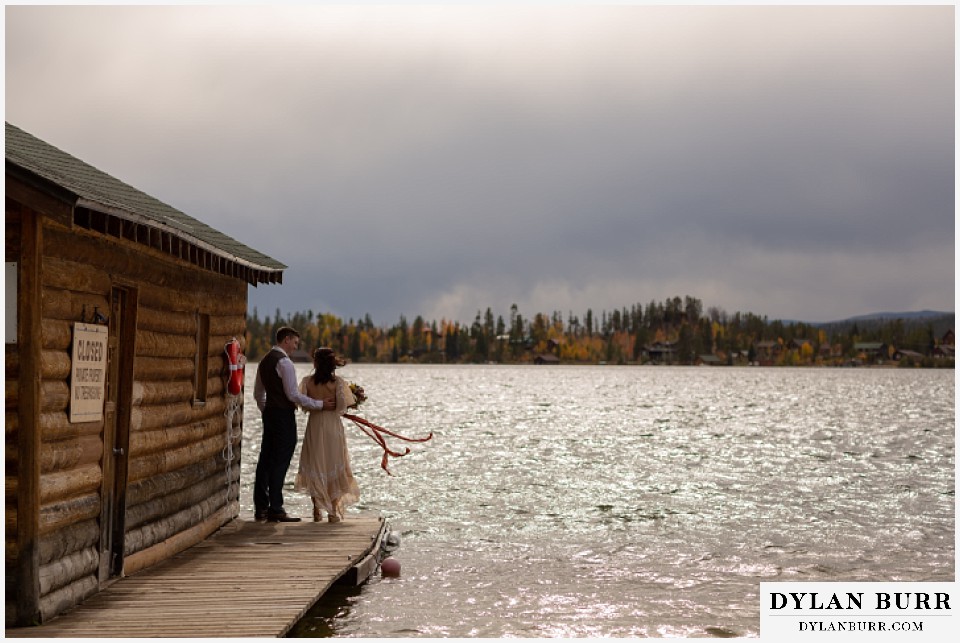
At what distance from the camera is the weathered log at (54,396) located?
28.4 ft

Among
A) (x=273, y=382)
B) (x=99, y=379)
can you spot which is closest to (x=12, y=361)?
(x=99, y=379)

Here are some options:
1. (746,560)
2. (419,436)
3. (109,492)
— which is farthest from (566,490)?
(419,436)

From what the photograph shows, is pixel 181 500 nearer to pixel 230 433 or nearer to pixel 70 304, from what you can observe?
pixel 230 433

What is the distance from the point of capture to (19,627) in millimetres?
8508

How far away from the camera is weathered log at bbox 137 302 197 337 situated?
437 inches

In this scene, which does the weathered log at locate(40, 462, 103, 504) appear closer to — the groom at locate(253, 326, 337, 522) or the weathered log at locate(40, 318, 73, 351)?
the weathered log at locate(40, 318, 73, 351)

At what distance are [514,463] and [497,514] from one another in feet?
47.4

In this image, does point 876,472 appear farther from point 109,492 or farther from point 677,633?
point 109,492

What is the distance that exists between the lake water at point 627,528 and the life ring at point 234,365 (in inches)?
129

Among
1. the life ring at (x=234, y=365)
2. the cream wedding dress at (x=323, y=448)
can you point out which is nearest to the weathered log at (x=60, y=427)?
the life ring at (x=234, y=365)

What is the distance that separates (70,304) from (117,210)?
3.13 ft

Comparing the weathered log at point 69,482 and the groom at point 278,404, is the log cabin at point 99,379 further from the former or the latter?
the groom at point 278,404

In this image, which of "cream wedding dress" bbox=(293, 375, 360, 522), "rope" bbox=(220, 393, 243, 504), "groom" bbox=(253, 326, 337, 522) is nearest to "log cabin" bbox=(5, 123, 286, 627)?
"rope" bbox=(220, 393, 243, 504)

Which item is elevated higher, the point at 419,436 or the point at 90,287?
the point at 90,287
